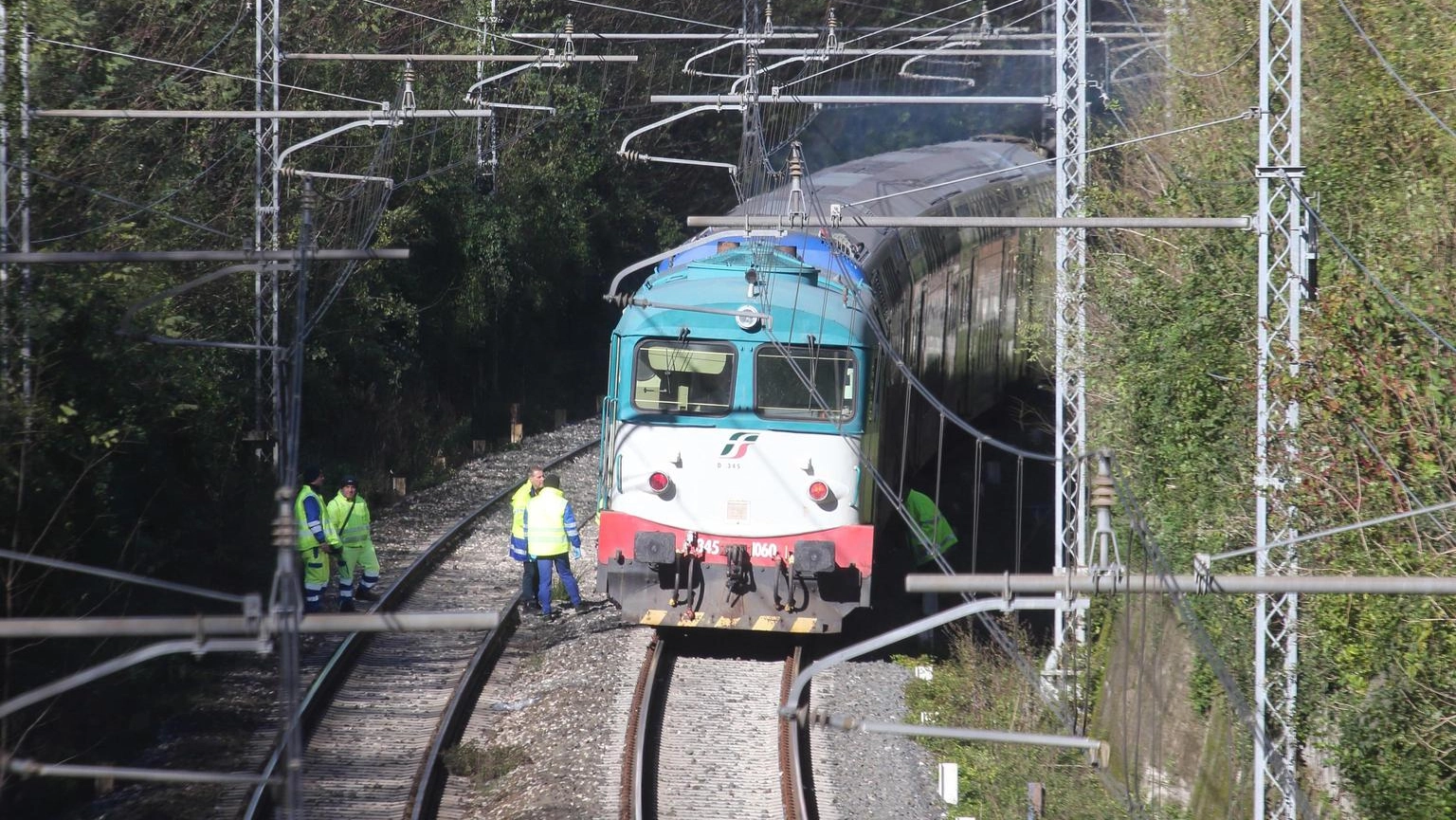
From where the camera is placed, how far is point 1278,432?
896 centimetres

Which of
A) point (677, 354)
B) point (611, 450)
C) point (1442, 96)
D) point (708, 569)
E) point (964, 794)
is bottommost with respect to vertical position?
point (964, 794)

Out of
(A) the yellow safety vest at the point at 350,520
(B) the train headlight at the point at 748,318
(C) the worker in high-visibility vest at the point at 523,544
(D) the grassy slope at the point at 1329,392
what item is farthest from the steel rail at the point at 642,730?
(A) the yellow safety vest at the point at 350,520

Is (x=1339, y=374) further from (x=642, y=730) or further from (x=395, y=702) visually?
(x=395, y=702)

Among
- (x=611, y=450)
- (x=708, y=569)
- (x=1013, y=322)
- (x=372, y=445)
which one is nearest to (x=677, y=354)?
(x=611, y=450)

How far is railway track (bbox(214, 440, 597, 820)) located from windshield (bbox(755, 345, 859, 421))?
3.23m

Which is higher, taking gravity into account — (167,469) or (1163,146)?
(1163,146)

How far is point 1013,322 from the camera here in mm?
20047

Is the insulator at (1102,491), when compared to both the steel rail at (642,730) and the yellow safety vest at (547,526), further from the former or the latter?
the yellow safety vest at (547,526)

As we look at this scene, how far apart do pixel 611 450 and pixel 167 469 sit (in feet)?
16.6

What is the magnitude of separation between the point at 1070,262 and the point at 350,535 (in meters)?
7.13

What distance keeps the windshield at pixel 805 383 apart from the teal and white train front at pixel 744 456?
11 mm

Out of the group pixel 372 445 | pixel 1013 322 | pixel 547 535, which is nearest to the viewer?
pixel 547 535

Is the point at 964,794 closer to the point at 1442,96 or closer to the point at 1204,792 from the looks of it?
the point at 1204,792

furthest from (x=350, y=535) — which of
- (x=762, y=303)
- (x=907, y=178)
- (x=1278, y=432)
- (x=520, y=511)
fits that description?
(x=1278, y=432)
